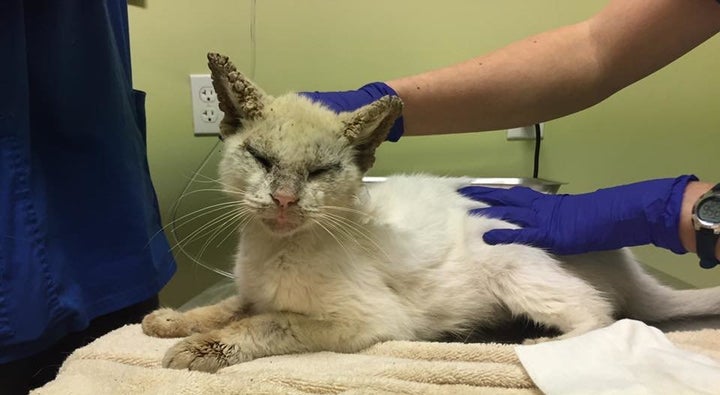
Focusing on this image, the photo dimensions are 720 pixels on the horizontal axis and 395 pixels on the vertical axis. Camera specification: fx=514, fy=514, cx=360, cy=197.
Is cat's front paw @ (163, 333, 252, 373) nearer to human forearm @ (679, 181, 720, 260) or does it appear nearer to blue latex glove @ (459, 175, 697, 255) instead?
blue latex glove @ (459, 175, 697, 255)

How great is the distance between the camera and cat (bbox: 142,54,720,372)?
2.72 feet

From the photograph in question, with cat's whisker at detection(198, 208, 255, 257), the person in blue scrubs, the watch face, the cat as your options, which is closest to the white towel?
the cat

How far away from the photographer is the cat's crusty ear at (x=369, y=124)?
0.83 metres

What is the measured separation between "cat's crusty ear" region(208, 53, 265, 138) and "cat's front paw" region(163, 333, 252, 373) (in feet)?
1.19

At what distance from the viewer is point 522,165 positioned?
1.66 m

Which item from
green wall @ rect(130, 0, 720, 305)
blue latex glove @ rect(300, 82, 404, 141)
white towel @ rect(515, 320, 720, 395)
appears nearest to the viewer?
white towel @ rect(515, 320, 720, 395)

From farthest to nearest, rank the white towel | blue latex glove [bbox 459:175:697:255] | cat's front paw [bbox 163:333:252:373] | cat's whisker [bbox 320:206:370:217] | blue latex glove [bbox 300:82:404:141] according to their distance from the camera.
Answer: blue latex glove [bbox 300:82:404:141] → blue latex glove [bbox 459:175:697:255] → cat's whisker [bbox 320:206:370:217] → cat's front paw [bbox 163:333:252:373] → the white towel

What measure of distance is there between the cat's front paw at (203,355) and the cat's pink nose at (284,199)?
236 millimetres

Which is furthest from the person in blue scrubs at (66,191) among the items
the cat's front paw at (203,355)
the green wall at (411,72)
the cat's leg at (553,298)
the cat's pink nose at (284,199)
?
the cat's leg at (553,298)

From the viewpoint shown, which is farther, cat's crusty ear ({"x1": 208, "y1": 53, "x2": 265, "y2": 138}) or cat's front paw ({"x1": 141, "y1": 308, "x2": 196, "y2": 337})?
cat's front paw ({"x1": 141, "y1": 308, "x2": 196, "y2": 337})

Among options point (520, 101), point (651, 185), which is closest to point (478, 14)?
point (520, 101)

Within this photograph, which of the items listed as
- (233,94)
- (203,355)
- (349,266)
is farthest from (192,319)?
(233,94)

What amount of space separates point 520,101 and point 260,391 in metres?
0.91

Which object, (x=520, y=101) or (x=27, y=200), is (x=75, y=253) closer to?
(x=27, y=200)
